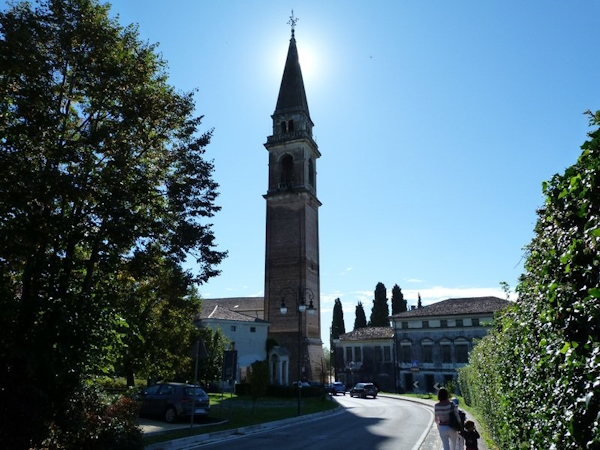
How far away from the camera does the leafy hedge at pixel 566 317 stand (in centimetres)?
277

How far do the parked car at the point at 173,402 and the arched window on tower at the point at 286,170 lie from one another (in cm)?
3519

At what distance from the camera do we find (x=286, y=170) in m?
52.2

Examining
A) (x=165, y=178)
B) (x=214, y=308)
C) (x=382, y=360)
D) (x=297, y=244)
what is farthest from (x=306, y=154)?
(x=165, y=178)

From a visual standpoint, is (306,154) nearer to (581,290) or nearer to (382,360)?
(382,360)

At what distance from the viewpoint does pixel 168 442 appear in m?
11.3

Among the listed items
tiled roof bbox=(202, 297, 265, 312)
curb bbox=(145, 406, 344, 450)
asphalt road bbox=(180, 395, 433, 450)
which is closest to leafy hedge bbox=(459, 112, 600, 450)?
asphalt road bbox=(180, 395, 433, 450)

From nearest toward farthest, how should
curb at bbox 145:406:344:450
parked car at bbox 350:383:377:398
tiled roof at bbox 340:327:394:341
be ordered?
curb at bbox 145:406:344:450 → parked car at bbox 350:383:377:398 → tiled roof at bbox 340:327:394:341

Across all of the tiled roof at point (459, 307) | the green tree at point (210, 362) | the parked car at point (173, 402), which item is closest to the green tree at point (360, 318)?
the tiled roof at point (459, 307)

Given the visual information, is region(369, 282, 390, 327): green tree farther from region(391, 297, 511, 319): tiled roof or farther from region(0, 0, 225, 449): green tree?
region(0, 0, 225, 449): green tree

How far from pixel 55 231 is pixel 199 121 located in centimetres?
760

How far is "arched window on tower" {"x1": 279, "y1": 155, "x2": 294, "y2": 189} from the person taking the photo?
51209 millimetres

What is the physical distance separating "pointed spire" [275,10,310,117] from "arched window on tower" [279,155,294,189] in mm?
5863

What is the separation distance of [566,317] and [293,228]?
1769 inches

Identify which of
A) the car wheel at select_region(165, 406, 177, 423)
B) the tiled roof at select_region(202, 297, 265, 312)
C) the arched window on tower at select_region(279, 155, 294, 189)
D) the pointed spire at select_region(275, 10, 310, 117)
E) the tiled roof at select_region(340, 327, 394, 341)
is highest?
the pointed spire at select_region(275, 10, 310, 117)
